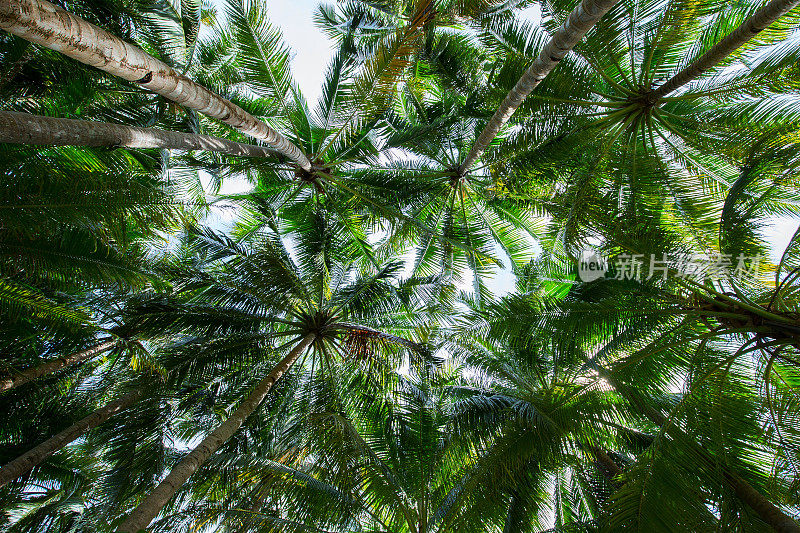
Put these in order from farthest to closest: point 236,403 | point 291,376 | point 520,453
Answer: point 291,376, point 236,403, point 520,453

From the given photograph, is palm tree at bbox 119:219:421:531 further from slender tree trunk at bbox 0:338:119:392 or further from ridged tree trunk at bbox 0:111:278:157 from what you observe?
ridged tree trunk at bbox 0:111:278:157

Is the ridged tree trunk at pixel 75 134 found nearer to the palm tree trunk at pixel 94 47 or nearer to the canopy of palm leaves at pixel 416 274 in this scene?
the canopy of palm leaves at pixel 416 274

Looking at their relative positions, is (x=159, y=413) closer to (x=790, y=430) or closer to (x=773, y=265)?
(x=790, y=430)

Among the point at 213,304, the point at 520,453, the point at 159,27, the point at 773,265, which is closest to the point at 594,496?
the point at 520,453

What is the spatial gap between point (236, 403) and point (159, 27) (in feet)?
21.3

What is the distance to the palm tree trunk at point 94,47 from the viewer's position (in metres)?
2.36

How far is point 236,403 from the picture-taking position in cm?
760

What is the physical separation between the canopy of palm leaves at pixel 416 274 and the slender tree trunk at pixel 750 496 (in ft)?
0.12

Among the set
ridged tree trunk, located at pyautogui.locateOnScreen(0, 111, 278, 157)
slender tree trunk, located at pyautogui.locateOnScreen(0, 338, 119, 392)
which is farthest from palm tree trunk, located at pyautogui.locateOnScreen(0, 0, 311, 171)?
slender tree trunk, located at pyautogui.locateOnScreen(0, 338, 119, 392)

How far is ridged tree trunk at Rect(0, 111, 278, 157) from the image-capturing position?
286 cm

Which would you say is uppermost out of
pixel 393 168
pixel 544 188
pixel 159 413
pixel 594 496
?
pixel 393 168

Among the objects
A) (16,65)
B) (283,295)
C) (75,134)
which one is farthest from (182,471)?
(16,65)

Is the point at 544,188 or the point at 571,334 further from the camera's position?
the point at 544,188

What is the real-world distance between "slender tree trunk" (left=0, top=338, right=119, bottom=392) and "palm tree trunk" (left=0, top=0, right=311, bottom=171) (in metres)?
4.86
